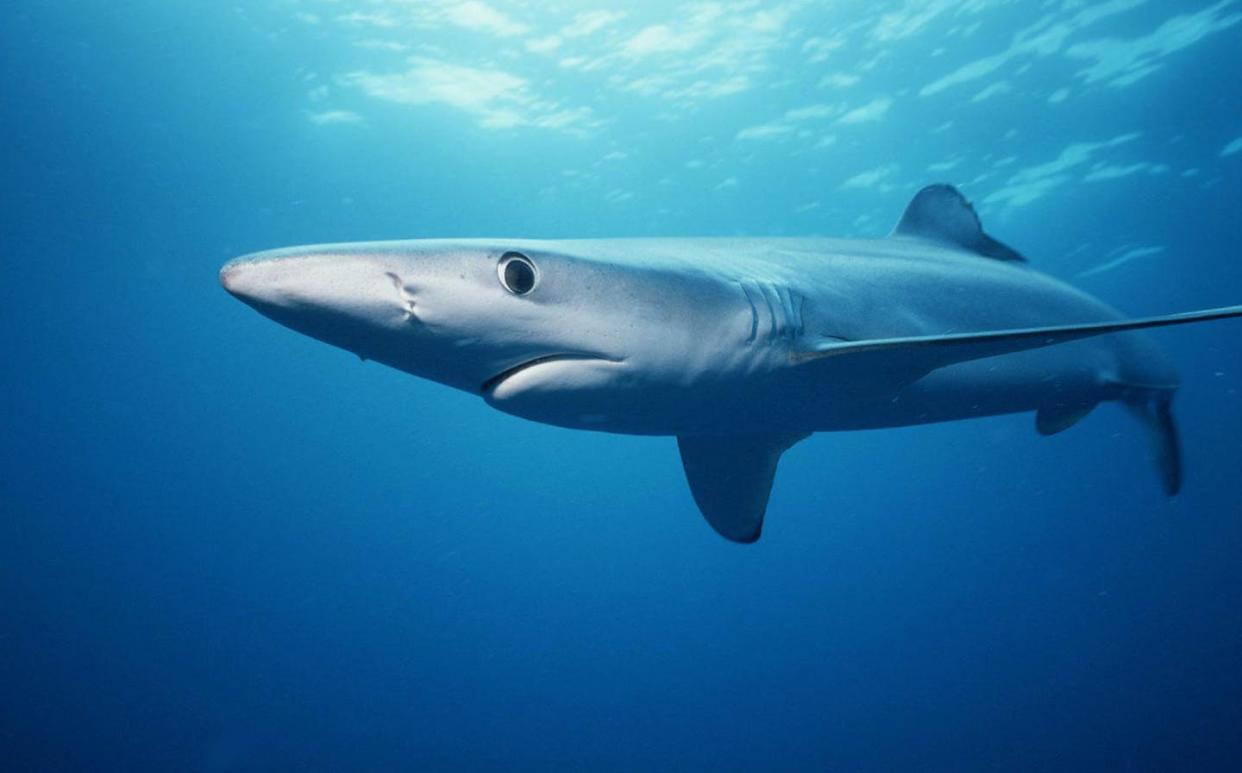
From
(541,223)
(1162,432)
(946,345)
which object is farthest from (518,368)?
(541,223)

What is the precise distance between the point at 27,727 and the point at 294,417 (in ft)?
62.2

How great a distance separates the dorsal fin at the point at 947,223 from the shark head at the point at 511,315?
3050 millimetres

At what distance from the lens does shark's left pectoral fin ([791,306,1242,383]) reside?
219cm

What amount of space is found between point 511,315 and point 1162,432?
274 inches

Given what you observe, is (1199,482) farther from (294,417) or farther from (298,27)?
(294,417)

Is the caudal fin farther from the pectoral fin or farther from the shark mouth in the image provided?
the shark mouth

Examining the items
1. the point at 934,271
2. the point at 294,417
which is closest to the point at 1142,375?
the point at 934,271

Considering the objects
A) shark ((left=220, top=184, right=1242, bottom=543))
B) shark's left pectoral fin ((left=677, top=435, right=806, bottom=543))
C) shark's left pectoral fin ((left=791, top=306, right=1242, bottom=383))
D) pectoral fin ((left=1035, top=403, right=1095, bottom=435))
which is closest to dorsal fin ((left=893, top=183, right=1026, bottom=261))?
shark ((left=220, top=184, right=1242, bottom=543))

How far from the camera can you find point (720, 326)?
7.79 feet

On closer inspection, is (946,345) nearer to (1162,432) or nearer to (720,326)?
(720,326)

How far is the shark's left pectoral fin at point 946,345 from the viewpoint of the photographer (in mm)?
2193

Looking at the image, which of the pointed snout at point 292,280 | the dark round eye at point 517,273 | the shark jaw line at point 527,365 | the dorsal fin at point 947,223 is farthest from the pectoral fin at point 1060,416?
the pointed snout at point 292,280

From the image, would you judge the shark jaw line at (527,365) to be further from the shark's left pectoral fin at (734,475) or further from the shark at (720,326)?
the shark's left pectoral fin at (734,475)

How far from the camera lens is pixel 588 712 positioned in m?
50.3
